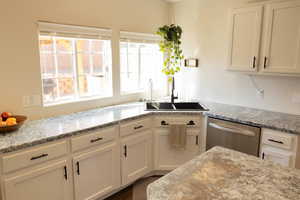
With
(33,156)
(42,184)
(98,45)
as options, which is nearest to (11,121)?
(33,156)

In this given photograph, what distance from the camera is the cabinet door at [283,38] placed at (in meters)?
2.42

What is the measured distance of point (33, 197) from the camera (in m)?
1.92

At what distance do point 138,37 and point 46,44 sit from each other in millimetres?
1399

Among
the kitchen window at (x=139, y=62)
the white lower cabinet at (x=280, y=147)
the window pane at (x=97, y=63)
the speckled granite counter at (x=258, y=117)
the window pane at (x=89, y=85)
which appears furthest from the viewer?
the kitchen window at (x=139, y=62)

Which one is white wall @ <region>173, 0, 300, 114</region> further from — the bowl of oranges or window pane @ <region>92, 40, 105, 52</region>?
the bowl of oranges

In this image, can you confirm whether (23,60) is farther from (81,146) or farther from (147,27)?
(147,27)

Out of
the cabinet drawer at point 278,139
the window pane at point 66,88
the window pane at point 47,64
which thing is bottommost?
the cabinet drawer at point 278,139

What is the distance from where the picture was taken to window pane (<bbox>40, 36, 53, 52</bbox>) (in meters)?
2.54

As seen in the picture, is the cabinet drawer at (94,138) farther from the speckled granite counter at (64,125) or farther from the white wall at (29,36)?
the white wall at (29,36)

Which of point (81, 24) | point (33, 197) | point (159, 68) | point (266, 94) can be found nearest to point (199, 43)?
point (159, 68)

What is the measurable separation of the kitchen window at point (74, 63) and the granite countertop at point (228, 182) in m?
1.96

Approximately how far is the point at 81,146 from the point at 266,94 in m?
2.50

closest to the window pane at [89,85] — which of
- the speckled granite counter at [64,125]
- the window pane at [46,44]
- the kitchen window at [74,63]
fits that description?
the kitchen window at [74,63]

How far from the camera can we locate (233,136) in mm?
2670
